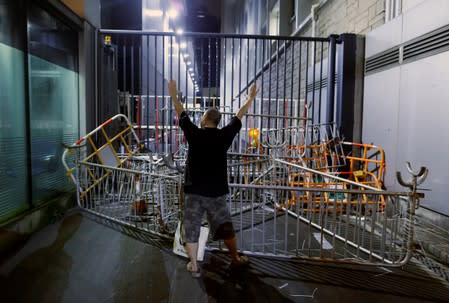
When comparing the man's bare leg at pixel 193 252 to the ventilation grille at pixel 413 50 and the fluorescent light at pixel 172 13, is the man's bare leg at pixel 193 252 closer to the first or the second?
the ventilation grille at pixel 413 50

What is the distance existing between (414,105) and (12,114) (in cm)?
488

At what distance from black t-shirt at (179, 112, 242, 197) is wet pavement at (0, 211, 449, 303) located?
0.79 meters

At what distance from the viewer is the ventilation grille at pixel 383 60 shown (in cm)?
486

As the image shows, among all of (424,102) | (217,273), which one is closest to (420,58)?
(424,102)

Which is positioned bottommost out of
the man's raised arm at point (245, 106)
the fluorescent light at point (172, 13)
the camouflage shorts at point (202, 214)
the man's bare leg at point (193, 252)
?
the man's bare leg at point (193, 252)

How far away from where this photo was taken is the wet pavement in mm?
2689

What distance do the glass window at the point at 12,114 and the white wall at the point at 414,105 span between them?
480 centimetres

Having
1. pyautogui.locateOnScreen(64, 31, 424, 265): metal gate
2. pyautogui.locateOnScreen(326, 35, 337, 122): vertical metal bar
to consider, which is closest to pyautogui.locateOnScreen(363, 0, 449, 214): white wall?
pyautogui.locateOnScreen(64, 31, 424, 265): metal gate

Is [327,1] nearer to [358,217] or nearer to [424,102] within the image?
[424,102]

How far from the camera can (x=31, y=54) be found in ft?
13.8

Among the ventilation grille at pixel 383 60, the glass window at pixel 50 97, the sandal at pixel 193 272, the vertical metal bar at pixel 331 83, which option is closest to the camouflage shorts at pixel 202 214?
the sandal at pixel 193 272

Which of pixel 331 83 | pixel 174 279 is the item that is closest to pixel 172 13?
pixel 331 83

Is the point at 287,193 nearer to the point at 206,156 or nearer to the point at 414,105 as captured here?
the point at 206,156

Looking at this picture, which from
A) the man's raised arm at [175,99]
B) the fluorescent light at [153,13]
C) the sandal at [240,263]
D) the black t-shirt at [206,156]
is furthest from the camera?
the fluorescent light at [153,13]
